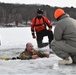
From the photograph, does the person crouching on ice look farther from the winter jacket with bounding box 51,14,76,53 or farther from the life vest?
the winter jacket with bounding box 51,14,76,53

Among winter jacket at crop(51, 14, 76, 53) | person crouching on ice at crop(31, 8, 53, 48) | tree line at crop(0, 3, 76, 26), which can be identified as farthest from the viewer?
tree line at crop(0, 3, 76, 26)

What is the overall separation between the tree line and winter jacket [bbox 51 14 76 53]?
105 metres

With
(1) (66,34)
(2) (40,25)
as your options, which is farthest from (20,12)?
(1) (66,34)

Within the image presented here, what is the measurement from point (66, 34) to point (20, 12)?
415 ft

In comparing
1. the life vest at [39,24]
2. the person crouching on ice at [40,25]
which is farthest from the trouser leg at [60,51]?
the life vest at [39,24]

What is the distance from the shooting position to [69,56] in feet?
18.6

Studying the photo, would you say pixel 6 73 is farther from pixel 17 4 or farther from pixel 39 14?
→ pixel 17 4

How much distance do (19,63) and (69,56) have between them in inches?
40.8

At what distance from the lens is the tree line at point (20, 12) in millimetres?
118494

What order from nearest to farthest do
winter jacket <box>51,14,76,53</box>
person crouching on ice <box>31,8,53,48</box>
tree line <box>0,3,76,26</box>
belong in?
winter jacket <box>51,14,76,53</box>
person crouching on ice <box>31,8,53,48</box>
tree line <box>0,3,76,26</box>

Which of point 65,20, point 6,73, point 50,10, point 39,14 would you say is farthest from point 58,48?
point 50,10

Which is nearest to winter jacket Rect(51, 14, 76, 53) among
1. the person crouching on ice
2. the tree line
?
the person crouching on ice

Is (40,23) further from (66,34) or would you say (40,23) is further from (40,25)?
(66,34)

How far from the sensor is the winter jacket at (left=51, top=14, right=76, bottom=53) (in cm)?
560
